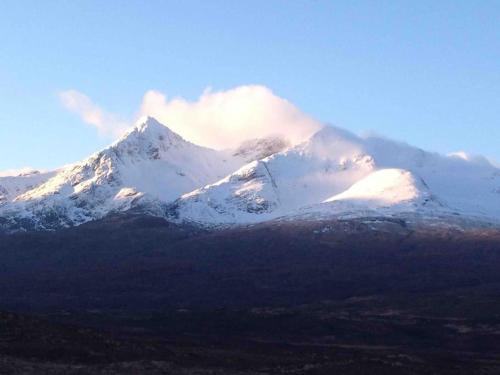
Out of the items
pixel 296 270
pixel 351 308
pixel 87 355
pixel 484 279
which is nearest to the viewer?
pixel 87 355

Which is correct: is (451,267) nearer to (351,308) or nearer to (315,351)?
(351,308)

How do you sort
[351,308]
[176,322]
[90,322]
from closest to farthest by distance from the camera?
1. [90,322]
2. [176,322]
3. [351,308]

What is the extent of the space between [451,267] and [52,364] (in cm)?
14361

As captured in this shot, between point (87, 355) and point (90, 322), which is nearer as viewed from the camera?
point (87, 355)

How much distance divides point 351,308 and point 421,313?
1163cm

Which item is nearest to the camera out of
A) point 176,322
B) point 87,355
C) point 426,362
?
point 87,355

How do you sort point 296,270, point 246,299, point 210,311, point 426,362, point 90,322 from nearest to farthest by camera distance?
point 426,362 < point 90,322 < point 210,311 < point 246,299 < point 296,270

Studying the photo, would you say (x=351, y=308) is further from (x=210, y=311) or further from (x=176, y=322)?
(x=176, y=322)

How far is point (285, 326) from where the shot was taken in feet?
368

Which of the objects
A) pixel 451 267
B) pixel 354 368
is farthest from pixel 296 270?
pixel 354 368

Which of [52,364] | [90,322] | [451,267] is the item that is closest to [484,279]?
[451,267]

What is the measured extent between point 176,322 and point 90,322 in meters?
11.5

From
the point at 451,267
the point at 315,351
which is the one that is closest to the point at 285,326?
the point at 315,351

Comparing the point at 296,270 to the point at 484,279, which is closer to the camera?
the point at 484,279
